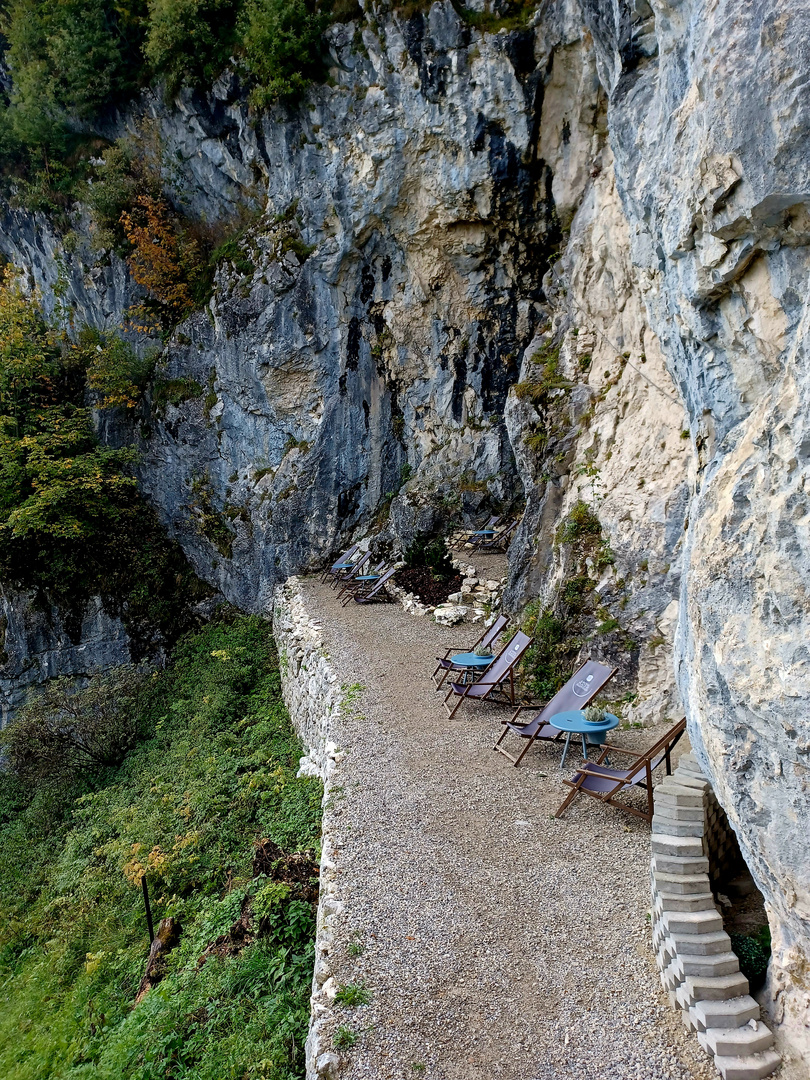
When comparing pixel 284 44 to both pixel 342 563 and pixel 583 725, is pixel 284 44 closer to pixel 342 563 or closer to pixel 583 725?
pixel 342 563

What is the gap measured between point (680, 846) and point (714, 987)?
678 mm

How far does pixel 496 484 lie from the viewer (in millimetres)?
13547

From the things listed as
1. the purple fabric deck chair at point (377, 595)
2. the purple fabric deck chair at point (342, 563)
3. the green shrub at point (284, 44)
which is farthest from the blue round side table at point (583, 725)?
the green shrub at point (284, 44)

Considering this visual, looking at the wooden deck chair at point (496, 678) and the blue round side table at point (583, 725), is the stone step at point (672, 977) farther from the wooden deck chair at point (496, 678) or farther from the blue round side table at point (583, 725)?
the wooden deck chair at point (496, 678)

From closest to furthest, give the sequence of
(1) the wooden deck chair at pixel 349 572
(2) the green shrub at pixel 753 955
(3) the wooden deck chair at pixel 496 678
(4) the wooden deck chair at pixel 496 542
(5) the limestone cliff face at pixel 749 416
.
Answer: (5) the limestone cliff face at pixel 749 416 → (2) the green shrub at pixel 753 955 → (3) the wooden deck chair at pixel 496 678 → (4) the wooden deck chair at pixel 496 542 → (1) the wooden deck chair at pixel 349 572

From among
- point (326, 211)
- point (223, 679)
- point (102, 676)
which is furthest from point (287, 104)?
point (102, 676)

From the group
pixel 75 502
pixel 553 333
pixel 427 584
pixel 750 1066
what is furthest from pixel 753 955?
pixel 75 502

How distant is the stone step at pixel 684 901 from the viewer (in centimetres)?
310

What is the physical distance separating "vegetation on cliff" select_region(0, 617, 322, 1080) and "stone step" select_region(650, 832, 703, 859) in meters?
2.31

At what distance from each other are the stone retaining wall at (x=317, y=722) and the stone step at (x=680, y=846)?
193cm

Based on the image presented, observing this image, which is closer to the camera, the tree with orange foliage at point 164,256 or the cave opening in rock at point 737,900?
the cave opening in rock at point 737,900

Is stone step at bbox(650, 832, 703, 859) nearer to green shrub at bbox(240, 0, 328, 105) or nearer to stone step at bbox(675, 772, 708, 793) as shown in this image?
stone step at bbox(675, 772, 708, 793)

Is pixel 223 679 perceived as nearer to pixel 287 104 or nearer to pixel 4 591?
pixel 4 591

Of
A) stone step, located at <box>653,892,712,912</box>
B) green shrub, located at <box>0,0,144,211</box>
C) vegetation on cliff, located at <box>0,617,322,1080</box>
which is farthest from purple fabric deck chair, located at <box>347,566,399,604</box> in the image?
green shrub, located at <box>0,0,144,211</box>
